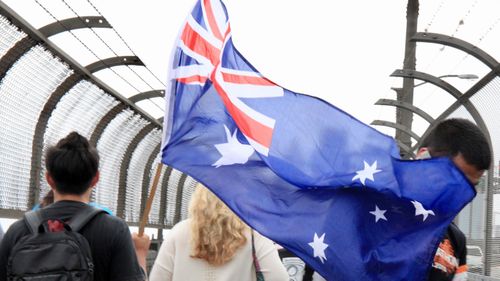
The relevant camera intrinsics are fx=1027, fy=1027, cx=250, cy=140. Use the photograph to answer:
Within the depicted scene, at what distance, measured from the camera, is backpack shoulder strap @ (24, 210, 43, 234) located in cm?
421

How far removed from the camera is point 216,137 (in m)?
4.64

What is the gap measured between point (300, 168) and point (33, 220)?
3.75 feet

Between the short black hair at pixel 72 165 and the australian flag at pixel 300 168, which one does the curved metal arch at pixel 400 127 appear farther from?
the short black hair at pixel 72 165

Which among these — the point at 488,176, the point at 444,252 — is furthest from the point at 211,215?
the point at 488,176

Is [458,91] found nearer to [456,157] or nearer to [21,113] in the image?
[21,113]

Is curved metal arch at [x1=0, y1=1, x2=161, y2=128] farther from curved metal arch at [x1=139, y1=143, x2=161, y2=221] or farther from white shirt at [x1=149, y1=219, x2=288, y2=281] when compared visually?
white shirt at [x1=149, y1=219, x2=288, y2=281]

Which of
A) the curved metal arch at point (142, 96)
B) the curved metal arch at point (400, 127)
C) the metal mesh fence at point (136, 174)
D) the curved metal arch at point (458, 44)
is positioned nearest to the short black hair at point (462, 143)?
the curved metal arch at point (458, 44)

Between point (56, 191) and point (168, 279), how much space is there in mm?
1103

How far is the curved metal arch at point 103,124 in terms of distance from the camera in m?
12.2

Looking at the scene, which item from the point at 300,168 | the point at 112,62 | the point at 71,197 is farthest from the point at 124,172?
the point at 300,168

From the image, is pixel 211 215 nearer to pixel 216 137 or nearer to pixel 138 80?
pixel 216 137

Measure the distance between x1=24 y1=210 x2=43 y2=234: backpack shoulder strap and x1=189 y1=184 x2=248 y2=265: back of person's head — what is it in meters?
1.08

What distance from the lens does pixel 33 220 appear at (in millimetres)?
4266

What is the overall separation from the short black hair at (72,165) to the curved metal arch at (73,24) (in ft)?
15.9
